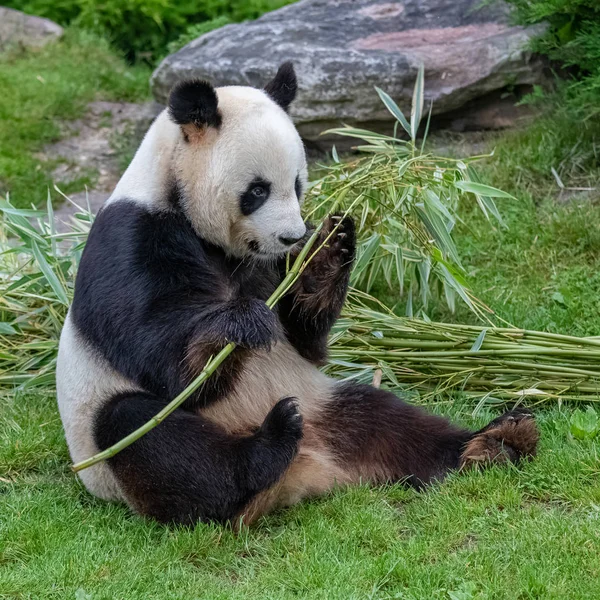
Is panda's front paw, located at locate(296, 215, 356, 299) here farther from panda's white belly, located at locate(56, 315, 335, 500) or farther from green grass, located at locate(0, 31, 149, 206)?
green grass, located at locate(0, 31, 149, 206)

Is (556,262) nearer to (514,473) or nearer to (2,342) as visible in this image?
(514,473)

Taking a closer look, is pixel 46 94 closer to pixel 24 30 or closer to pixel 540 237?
pixel 24 30

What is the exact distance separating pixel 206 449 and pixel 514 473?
53.8 inches

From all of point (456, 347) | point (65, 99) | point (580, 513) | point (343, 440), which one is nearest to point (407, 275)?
point (456, 347)

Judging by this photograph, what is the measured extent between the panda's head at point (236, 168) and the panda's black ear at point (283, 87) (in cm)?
31

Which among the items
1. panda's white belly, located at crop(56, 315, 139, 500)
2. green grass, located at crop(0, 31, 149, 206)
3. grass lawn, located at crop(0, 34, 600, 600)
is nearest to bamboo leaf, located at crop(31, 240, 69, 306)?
grass lawn, located at crop(0, 34, 600, 600)

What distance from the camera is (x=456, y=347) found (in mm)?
5148

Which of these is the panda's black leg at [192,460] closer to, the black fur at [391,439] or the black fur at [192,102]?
the black fur at [391,439]

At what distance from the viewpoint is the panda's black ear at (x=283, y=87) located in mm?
4398

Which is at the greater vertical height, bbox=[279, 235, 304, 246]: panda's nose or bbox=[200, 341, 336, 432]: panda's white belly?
bbox=[279, 235, 304, 246]: panda's nose

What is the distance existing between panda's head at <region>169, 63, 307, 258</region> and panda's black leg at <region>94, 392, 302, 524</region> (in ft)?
2.51

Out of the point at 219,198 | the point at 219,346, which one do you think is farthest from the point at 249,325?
the point at 219,198

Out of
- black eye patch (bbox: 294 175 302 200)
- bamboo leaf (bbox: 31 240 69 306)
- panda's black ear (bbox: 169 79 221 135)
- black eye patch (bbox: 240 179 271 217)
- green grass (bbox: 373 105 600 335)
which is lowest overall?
green grass (bbox: 373 105 600 335)

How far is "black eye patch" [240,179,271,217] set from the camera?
157 inches
